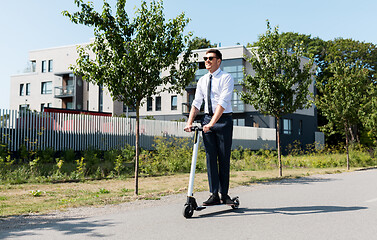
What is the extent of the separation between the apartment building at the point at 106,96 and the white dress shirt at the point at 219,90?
31.0 m

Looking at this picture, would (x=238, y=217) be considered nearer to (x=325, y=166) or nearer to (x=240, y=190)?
(x=240, y=190)

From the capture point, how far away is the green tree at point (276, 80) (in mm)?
13305

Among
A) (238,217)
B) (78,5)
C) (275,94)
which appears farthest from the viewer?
(275,94)

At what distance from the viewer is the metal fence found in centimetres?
1687

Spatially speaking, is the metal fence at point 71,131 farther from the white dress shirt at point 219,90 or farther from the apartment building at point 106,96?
the apartment building at point 106,96

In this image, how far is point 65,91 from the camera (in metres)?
43.2

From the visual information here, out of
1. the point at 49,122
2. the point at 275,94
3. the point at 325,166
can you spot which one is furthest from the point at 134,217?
the point at 325,166

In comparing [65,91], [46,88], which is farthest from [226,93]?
[46,88]

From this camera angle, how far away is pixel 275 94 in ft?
43.7

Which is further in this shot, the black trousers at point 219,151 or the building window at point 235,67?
the building window at point 235,67

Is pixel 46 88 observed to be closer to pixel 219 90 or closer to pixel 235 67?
pixel 235 67

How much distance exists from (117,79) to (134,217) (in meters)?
3.95

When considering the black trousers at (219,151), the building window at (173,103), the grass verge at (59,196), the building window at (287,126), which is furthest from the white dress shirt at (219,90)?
the building window at (173,103)

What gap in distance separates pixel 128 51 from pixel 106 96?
108ft
